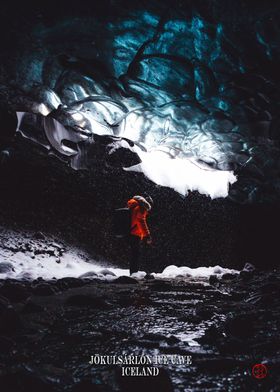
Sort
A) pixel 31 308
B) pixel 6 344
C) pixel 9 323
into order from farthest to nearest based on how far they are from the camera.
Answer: pixel 31 308 → pixel 9 323 → pixel 6 344

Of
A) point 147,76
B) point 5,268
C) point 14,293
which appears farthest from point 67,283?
point 147,76

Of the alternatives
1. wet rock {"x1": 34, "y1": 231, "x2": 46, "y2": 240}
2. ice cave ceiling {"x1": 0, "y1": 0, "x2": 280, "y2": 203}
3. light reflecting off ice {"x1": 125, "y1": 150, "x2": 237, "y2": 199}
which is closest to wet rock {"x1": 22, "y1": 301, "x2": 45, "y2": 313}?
ice cave ceiling {"x1": 0, "y1": 0, "x2": 280, "y2": 203}

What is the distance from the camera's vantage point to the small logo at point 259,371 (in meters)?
1.11

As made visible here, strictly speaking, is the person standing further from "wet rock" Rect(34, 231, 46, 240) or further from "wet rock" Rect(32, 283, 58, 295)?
"wet rock" Rect(32, 283, 58, 295)

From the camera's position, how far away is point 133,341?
1516 mm

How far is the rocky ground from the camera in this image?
103 cm

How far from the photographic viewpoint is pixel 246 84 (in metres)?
4.60

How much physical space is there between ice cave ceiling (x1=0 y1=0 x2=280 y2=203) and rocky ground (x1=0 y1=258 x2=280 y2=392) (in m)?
3.35

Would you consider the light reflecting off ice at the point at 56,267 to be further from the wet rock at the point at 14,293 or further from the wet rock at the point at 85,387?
the wet rock at the point at 85,387

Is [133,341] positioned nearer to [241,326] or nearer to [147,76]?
[241,326]

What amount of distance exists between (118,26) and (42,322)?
3.64m

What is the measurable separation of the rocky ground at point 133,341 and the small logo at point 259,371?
0.02 meters

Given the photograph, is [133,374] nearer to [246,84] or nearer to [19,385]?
[19,385]

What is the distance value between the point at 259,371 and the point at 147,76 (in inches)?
171
